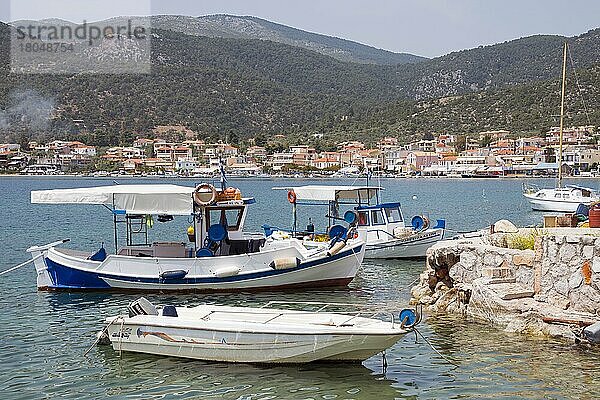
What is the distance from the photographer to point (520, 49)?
7382 inches

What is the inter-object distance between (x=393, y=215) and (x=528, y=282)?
40.0ft

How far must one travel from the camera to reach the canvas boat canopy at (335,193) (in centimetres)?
2439

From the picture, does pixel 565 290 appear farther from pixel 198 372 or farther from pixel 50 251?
pixel 50 251

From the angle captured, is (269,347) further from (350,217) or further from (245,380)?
(350,217)

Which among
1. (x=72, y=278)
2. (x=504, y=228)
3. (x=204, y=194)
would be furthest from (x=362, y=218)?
(x=72, y=278)

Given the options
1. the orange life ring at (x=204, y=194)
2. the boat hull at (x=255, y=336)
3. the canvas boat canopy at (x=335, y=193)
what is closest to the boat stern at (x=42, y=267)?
the orange life ring at (x=204, y=194)

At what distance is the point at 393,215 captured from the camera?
25.8 metres

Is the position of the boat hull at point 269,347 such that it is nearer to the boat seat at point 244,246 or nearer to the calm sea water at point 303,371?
the calm sea water at point 303,371

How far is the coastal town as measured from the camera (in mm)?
141500

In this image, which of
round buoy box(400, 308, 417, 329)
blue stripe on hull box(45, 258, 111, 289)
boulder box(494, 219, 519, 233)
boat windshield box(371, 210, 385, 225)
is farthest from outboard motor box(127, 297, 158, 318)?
boat windshield box(371, 210, 385, 225)

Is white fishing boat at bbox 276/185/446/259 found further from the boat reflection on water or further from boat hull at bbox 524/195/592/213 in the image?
boat hull at bbox 524/195/592/213

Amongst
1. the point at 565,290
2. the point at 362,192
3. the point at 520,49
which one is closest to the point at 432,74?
the point at 520,49

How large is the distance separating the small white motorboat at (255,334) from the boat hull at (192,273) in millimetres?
5594

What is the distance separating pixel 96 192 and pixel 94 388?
28.0ft
